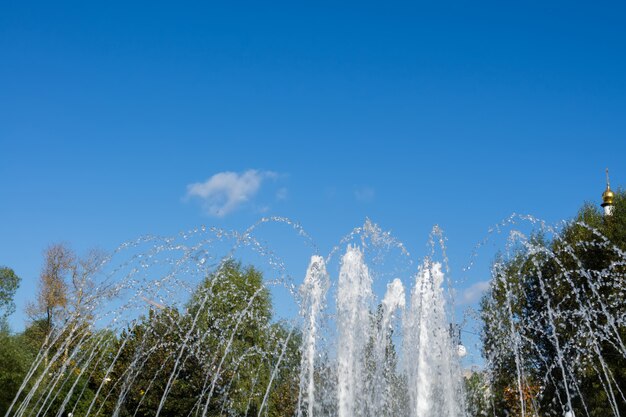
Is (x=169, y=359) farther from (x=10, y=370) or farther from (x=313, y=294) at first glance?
(x=313, y=294)

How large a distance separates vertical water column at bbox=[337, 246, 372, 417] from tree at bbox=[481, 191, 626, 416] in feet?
25.4

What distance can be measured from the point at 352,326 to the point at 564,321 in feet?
45.7

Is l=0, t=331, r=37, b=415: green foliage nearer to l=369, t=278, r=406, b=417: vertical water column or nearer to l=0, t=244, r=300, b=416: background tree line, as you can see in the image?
l=0, t=244, r=300, b=416: background tree line

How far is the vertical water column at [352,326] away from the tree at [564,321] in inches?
305

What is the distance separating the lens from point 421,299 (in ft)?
48.2

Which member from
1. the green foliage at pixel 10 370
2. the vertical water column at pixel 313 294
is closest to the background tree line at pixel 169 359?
the green foliage at pixel 10 370

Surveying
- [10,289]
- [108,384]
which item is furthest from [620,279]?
[10,289]

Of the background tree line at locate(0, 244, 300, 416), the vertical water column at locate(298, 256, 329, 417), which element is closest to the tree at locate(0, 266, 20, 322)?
the background tree line at locate(0, 244, 300, 416)

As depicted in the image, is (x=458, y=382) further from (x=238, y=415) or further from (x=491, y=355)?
(x=238, y=415)

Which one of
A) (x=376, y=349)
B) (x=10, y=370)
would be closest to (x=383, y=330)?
(x=376, y=349)

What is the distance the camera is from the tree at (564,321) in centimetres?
2347

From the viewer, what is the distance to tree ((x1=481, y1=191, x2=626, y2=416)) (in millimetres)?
23469

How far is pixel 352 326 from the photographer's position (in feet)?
48.1

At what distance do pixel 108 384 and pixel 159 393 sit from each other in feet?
13.6
